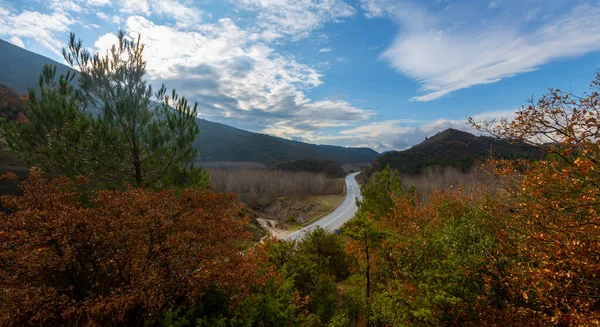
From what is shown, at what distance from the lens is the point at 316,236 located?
13.0 m

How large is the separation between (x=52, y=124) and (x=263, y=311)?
8.45 meters

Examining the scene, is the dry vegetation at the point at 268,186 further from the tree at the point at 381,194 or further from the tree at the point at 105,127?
the tree at the point at 105,127

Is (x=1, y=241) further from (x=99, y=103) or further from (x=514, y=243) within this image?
(x=514, y=243)

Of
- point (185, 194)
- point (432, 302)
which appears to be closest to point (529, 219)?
point (432, 302)

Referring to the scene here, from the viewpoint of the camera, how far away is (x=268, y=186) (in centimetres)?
6175

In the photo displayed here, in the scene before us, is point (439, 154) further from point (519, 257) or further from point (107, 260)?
point (107, 260)

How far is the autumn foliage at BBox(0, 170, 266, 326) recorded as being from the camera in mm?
3312

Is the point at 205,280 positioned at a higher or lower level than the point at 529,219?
lower

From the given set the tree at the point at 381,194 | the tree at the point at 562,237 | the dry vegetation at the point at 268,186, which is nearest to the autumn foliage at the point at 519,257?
the tree at the point at 562,237

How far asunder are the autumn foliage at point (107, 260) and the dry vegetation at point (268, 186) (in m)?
49.7

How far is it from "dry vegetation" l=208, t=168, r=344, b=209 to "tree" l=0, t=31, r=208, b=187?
148 ft

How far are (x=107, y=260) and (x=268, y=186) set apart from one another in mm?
58149

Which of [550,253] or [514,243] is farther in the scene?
[514,243]

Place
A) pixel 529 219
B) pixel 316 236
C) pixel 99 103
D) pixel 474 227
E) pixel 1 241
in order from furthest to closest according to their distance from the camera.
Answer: pixel 316 236 < pixel 99 103 < pixel 474 227 < pixel 529 219 < pixel 1 241
